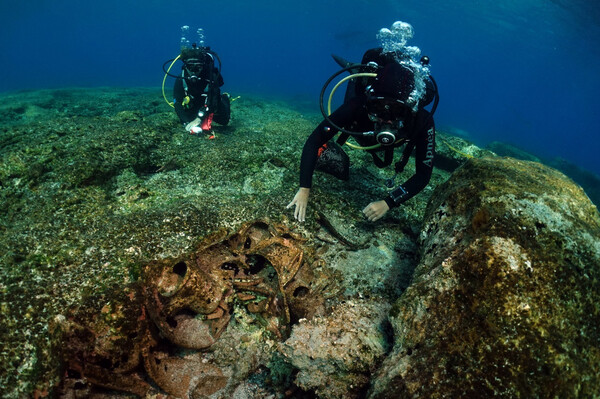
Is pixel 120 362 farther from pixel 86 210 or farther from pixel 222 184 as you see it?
pixel 222 184

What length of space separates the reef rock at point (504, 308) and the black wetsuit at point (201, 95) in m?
7.77

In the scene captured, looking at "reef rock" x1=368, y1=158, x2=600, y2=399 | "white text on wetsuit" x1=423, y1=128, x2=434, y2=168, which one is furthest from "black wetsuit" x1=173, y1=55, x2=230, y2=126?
"reef rock" x1=368, y1=158, x2=600, y2=399

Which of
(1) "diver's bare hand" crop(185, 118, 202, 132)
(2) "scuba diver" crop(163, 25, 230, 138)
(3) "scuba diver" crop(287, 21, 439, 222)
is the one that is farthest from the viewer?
(2) "scuba diver" crop(163, 25, 230, 138)

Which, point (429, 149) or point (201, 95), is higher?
point (429, 149)

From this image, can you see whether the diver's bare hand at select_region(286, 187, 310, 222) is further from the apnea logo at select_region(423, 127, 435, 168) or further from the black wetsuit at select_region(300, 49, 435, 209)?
the apnea logo at select_region(423, 127, 435, 168)

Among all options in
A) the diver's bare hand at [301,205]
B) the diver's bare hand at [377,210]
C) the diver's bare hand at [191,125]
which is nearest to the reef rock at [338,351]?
the diver's bare hand at [377,210]

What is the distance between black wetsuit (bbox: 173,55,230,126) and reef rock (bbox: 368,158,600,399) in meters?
7.77

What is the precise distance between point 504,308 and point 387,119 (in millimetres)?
2472

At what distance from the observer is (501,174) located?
2908 millimetres

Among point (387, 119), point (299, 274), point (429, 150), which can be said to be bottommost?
point (299, 274)

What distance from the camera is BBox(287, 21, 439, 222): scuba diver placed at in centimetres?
338

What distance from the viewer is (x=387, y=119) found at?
3.49 meters

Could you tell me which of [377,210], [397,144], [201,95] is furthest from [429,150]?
[201,95]

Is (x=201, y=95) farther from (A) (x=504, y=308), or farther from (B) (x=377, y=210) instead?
(A) (x=504, y=308)
